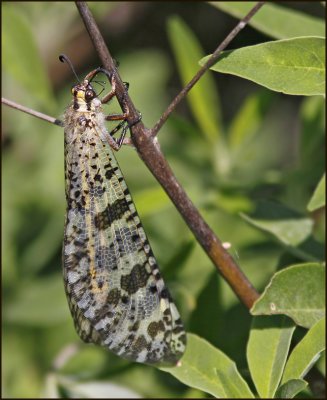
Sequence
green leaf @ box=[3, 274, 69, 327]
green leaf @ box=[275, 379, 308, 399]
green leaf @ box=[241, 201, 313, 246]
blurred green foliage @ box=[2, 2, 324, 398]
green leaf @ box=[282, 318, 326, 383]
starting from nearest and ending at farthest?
1. green leaf @ box=[275, 379, 308, 399]
2. green leaf @ box=[282, 318, 326, 383]
3. green leaf @ box=[241, 201, 313, 246]
4. blurred green foliage @ box=[2, 2, 324, 398]
5. green leaf @ box=[3, 274, 69, 327]

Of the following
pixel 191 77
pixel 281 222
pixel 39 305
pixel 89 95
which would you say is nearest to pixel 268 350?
pixel 281 222

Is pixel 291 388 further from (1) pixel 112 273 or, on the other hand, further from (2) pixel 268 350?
(1) pixel 112 273

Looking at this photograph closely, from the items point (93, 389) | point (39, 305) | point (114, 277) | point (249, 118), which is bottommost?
point (93, 389)

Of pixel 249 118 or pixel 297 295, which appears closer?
pixel 297 295

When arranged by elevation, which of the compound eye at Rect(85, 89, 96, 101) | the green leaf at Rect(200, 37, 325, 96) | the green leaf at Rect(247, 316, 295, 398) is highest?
the compound eye at Rect(85, 89, 96, 101)

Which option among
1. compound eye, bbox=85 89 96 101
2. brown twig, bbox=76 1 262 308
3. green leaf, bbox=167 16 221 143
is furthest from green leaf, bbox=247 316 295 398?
green leaf, bbox=167 16 221 143

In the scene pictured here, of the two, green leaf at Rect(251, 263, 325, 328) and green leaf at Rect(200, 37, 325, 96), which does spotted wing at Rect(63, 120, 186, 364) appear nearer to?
green leaf at Rect(251, 263, 325, 328)
